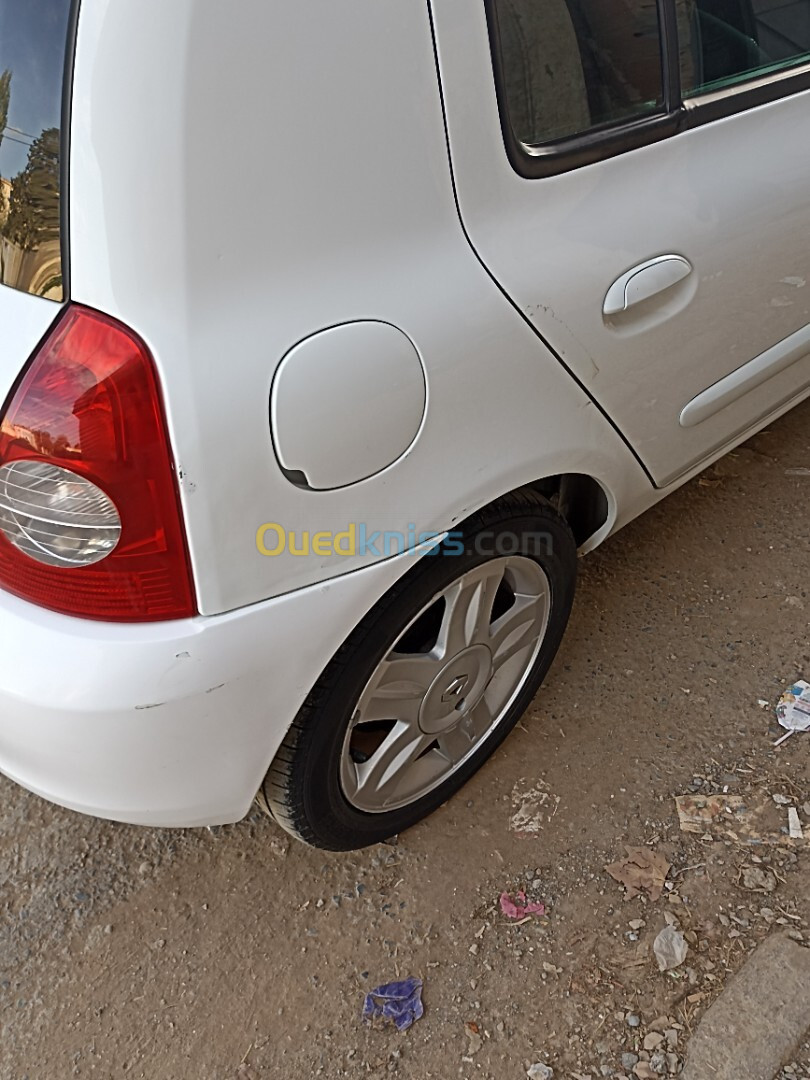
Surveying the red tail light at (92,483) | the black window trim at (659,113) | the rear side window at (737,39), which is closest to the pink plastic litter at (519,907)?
the red tail light at (92,483)

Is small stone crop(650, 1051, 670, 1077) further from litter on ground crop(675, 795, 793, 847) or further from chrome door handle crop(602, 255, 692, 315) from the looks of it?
chrome door handle crop(602, 255, 692, 315)

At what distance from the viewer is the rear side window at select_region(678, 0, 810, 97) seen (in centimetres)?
159

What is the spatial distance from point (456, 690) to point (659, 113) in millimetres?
1134

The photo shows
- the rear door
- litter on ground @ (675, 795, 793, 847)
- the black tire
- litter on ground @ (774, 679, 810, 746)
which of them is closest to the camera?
the rear door

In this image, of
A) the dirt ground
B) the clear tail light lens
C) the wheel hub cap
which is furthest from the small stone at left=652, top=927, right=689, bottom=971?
the clear tail light lens

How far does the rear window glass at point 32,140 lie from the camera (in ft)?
3.43

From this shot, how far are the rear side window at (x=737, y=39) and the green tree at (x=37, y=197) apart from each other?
1.13 m

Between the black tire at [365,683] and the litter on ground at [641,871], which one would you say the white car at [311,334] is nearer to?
the black tire at [365,683]

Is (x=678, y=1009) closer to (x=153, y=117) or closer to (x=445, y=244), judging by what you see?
(x=445, y=244)

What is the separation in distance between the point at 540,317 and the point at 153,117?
0.66m

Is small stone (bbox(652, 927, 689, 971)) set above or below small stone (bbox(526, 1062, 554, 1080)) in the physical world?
below

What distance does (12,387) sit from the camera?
3.60 ft

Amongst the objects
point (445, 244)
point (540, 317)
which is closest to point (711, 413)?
point (540, 317)

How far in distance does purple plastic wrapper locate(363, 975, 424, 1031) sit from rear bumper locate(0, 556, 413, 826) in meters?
0.56
